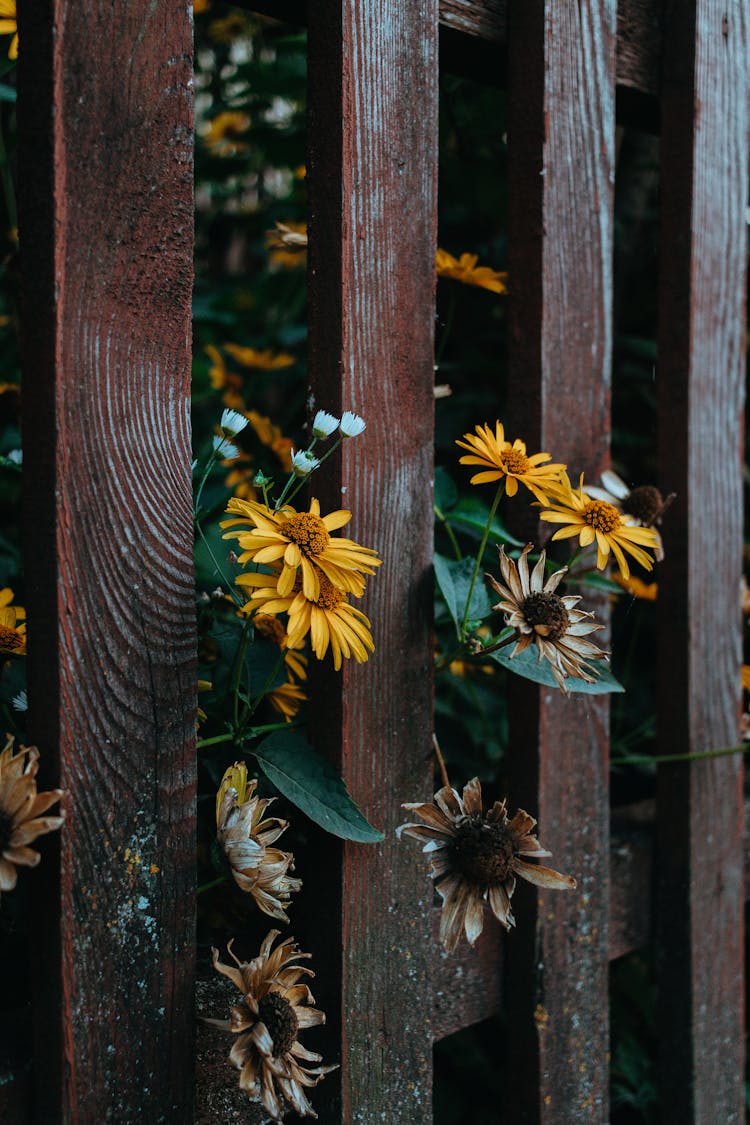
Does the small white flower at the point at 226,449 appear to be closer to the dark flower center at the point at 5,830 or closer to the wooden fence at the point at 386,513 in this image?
the wooden fence at the point at 386,513

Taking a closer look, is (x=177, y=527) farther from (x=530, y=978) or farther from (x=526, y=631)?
(x=530, y=978)

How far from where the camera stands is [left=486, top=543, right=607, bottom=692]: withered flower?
853mm

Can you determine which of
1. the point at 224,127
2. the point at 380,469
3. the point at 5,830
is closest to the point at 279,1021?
the point at 5,830

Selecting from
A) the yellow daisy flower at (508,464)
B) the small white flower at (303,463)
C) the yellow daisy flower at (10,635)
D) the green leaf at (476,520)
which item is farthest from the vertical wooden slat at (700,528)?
the yellow daisy flower at (10,635)

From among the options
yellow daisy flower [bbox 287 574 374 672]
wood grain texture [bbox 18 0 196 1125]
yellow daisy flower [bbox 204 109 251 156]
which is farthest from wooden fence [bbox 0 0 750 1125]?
yellow daisy flower [bbox 204 109 251 156]

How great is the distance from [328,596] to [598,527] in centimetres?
30

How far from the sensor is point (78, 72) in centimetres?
73

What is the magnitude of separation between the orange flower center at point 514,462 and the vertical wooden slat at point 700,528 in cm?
45

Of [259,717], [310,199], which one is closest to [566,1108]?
[259,717]

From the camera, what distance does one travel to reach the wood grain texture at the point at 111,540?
28.9 inches

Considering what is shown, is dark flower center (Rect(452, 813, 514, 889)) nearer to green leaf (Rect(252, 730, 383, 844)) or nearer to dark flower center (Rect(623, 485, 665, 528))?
green leaf (Rect(252, 730, 383, 844))

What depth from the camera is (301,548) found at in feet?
2.56

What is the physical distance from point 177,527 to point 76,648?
5.2 inches

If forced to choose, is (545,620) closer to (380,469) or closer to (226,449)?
(380,469)
